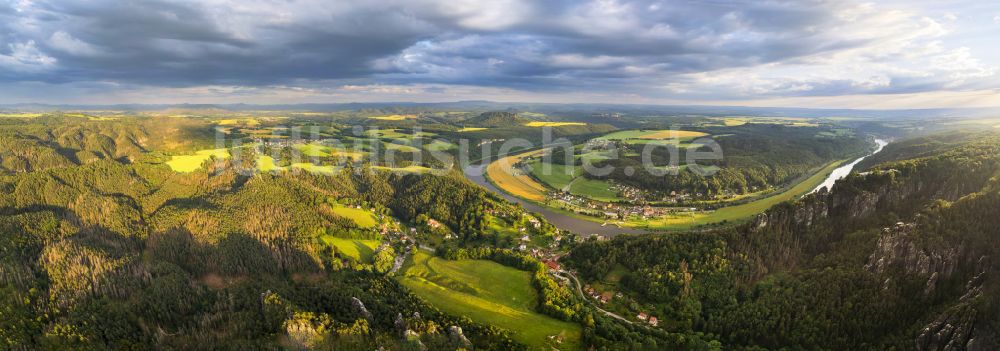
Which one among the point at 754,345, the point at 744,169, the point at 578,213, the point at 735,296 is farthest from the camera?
the point at 744,169

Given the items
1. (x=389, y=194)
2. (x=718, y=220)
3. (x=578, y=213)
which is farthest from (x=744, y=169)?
(x=389, y=194)

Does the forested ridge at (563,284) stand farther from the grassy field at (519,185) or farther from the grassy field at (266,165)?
the grassy field at (266,165)

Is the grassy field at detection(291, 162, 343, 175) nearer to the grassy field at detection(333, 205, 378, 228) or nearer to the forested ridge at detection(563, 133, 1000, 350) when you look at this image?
the grassy field at detection(333, 205, 378, 228)

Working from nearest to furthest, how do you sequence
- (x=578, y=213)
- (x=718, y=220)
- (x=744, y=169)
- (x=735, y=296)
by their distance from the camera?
(x=735, y=296)
(x=718, y=220)
(x=578, y=213)
(x=744, y=169)

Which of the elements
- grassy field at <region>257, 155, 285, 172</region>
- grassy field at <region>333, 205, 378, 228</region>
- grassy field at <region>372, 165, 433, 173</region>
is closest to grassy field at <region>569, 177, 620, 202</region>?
grassy field at <region>372, 165, 433, 173</region>

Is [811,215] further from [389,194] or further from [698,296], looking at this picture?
[389,194]

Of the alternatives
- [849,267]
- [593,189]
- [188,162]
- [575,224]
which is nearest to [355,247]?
[575,224]
